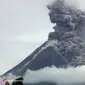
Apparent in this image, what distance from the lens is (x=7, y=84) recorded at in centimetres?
3603

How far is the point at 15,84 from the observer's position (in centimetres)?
3516

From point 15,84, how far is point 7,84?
1.19 metres
